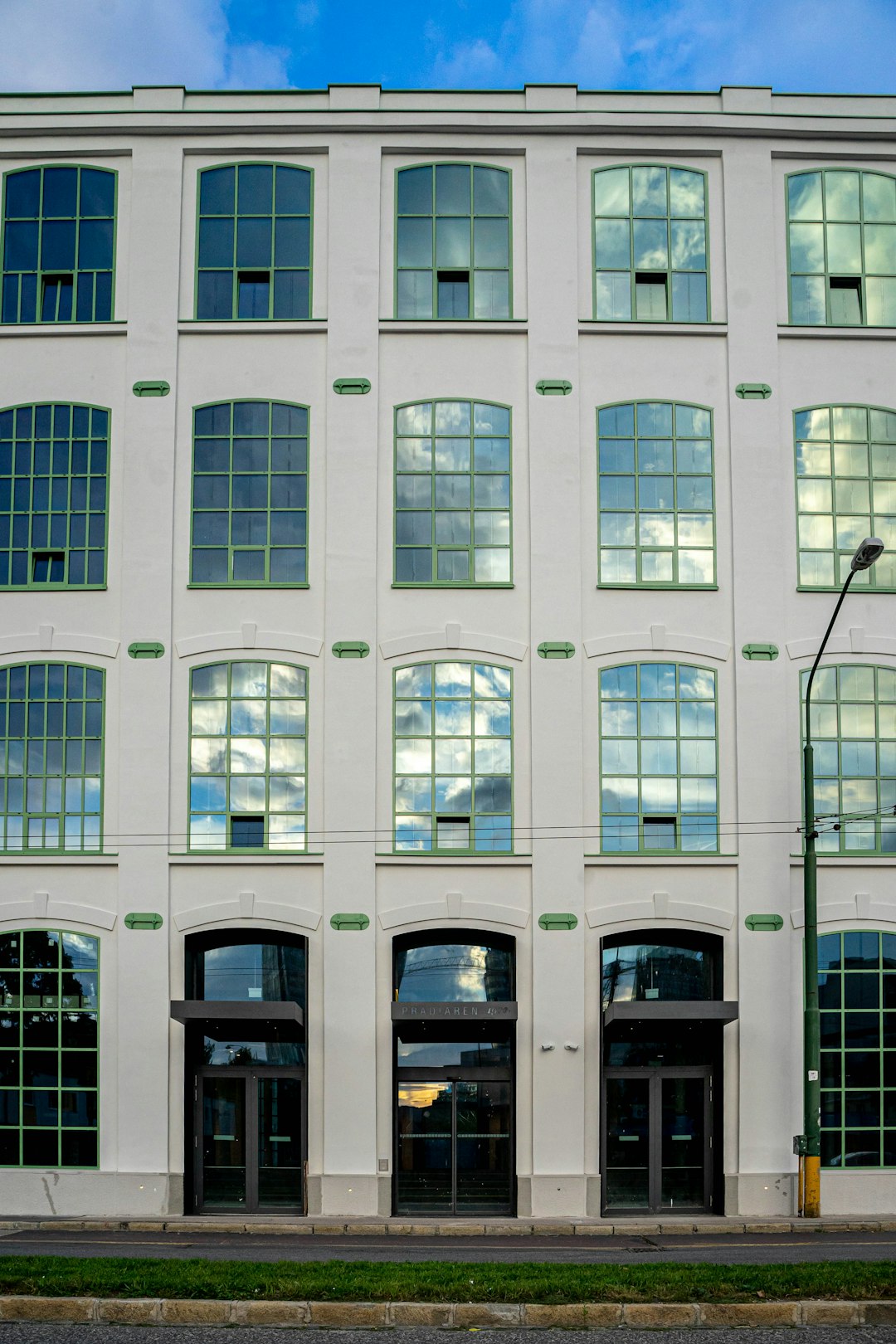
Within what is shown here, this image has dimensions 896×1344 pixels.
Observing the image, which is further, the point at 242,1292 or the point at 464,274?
the point at 464,274

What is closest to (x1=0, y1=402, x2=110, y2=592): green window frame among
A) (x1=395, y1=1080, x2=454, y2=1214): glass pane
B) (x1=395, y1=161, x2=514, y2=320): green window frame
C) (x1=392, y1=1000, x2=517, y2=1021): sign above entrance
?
(x1=395, y1=161, x2=514, y2=320): green window frame

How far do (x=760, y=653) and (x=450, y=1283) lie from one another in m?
13.4

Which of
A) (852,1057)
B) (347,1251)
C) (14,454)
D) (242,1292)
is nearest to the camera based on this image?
(242,1292)

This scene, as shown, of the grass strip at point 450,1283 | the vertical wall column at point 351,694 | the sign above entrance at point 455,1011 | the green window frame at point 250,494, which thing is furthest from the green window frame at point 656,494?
the grass strip at point 450,1283

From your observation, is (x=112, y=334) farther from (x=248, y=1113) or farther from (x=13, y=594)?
(x=248, y=1113)

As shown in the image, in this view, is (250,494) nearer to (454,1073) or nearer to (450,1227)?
(454,1073)

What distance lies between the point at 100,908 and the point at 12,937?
67.0 inches

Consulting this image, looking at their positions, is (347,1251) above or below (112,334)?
below

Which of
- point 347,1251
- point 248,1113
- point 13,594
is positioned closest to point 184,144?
point 13,594

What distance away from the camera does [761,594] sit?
25922 mm

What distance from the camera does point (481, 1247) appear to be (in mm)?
20938

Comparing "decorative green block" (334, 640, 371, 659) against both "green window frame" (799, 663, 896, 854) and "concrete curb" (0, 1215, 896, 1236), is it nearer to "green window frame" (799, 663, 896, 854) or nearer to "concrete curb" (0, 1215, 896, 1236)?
"green window frame" (799, 663, 896, 854)

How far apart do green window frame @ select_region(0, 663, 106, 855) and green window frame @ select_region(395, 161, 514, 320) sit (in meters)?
9.32

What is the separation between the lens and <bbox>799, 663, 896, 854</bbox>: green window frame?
84.2 feet
